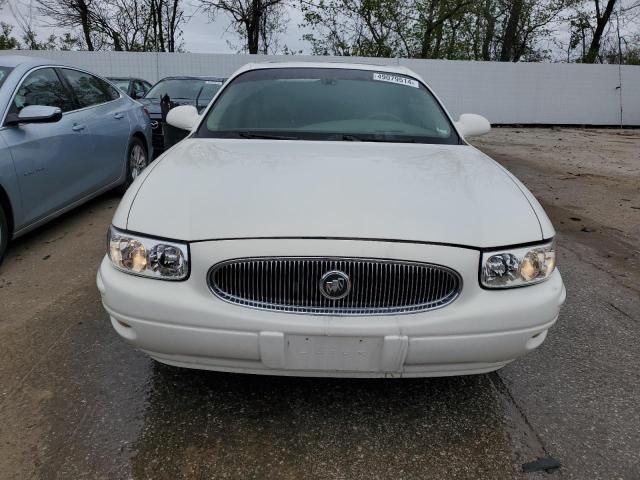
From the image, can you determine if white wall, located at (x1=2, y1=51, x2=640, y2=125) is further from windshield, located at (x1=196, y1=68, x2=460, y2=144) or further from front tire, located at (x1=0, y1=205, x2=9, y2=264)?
windshield, located at (x1=196, y1=68, x2=460, y2=144)

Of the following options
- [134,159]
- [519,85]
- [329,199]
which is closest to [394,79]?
[329,199]

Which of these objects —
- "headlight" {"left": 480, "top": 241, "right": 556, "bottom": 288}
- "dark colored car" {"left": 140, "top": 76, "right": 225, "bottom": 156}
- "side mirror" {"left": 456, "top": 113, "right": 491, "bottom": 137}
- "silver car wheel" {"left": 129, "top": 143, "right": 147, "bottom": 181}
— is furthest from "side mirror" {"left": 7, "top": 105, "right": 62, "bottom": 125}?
"dark colored car" {"left": 140, "top": 76, "right": 225, "bottom": 156}

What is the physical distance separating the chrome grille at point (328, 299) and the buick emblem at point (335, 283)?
0.02 meters

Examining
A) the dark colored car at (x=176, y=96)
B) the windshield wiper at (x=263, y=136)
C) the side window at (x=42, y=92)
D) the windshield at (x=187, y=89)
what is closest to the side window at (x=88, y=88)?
the side window at (x=42, y=92)

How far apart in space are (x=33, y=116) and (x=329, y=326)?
3.19m

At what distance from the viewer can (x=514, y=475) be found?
1.96m

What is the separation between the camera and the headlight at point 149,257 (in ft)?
6.45

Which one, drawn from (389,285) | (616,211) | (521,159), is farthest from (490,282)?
(521,159)

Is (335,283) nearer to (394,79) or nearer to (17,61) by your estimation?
(394,79)

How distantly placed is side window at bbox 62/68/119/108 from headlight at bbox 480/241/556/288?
14.7ft

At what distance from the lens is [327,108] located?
333 centimetres

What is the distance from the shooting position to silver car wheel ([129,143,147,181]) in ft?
19.9

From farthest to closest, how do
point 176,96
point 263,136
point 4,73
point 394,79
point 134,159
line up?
point 176,96
point 134,159
point 4,73
point 394,79
point 263,136

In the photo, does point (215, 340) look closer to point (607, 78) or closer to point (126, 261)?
point (126, 261)
